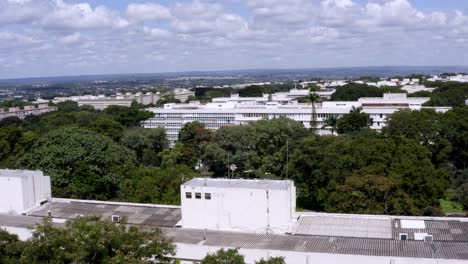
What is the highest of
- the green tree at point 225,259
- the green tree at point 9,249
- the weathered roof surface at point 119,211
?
the green tree at point 225,259

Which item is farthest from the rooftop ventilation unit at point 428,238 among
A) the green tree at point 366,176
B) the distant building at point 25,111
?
the distant building at point 25,111

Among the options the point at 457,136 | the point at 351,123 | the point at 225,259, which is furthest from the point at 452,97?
the point at 225,259

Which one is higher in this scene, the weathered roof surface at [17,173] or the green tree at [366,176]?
the weathered roof surface at [17,173]

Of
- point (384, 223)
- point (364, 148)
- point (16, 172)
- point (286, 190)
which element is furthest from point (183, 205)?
point (364, 148)

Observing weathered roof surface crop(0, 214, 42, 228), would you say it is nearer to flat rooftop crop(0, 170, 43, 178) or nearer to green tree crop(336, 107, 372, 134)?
flat rooftop crop(0, 170, 43, 178)

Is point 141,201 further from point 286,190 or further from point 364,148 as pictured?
point 364,148

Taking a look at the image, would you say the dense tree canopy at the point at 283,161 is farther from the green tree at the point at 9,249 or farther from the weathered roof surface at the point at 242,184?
the green tree at the point at 9,249
